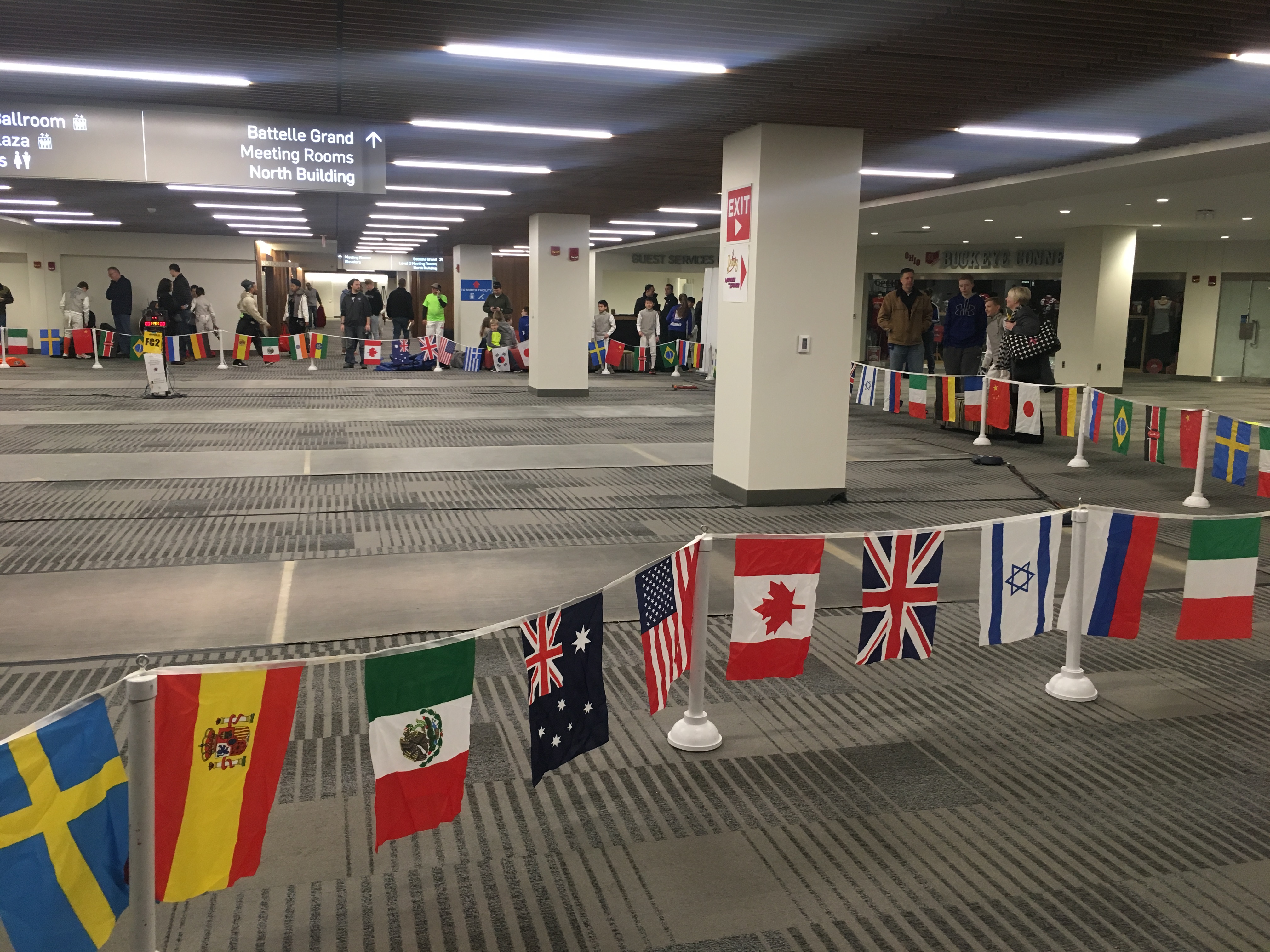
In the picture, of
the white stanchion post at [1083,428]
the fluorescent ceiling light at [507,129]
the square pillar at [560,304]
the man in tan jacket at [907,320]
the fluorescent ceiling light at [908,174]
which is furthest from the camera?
the square pillar at [560,304]

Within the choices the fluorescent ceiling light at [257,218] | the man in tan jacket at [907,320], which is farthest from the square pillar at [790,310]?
the fluorescent ceiling light at [257,218]

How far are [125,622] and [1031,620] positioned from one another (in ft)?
14.8

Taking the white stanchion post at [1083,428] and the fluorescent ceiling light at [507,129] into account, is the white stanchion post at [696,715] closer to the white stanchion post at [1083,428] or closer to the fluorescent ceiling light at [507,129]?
the fluorescent ceiling light at [507,129]

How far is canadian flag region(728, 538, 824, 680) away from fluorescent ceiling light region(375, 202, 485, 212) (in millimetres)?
14302

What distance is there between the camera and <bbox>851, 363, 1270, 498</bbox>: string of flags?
879 centimetres

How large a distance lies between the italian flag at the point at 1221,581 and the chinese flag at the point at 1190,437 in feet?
17.3

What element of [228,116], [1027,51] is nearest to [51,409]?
[228,116]

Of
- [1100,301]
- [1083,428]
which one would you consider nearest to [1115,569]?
[1083,428]

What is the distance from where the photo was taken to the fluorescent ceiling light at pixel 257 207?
18.8 meters

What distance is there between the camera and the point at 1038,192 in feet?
46.2

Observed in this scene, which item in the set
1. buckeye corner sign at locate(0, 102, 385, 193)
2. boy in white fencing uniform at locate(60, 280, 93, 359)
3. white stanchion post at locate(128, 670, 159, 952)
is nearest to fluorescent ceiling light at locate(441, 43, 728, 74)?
buckeye corner sign at locate(0, 102, 385, 193)

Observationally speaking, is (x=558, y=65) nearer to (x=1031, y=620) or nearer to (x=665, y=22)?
(x=665, y=22)

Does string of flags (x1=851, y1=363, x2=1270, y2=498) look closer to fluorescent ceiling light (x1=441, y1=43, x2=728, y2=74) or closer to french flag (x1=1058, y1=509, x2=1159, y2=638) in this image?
french flag (x1=1058, y1=509, x2=1159, y2=638)

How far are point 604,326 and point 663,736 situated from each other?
877 inches
